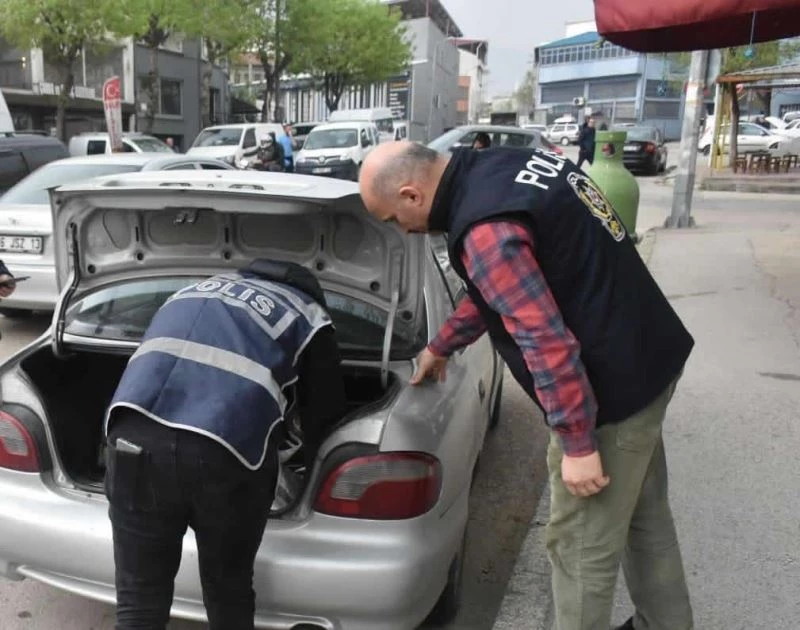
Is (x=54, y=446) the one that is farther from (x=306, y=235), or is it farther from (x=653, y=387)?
(x=653, y=387)

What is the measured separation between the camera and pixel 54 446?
2594mm

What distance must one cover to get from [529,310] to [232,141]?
19898 mm

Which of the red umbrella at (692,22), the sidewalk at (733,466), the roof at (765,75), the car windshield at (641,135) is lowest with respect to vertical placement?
the sidewalk at (733,466)

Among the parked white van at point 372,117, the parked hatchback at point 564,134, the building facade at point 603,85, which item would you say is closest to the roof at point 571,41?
the building facade at point 603,85

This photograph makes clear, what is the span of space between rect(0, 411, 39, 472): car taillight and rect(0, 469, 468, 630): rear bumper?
0.10 m

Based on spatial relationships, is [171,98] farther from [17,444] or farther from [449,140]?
[17,444]

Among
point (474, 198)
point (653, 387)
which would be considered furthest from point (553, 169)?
point (653, 387)

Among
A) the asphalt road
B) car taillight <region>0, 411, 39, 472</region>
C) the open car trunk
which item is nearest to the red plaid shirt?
the open car trunk

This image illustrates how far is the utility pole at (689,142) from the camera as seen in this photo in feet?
38.2

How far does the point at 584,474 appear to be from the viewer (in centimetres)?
199

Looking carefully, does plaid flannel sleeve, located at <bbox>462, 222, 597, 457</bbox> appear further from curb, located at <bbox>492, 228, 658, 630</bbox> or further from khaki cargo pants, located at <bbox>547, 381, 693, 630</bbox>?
curb, located at <bbox>492, 228, 658, 630</bbox>

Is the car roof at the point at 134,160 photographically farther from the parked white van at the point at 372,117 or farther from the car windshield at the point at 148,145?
the parked white van at the point at 372,117

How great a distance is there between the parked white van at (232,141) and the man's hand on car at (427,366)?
58.3ft

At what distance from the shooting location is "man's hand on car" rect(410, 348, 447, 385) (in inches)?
102
